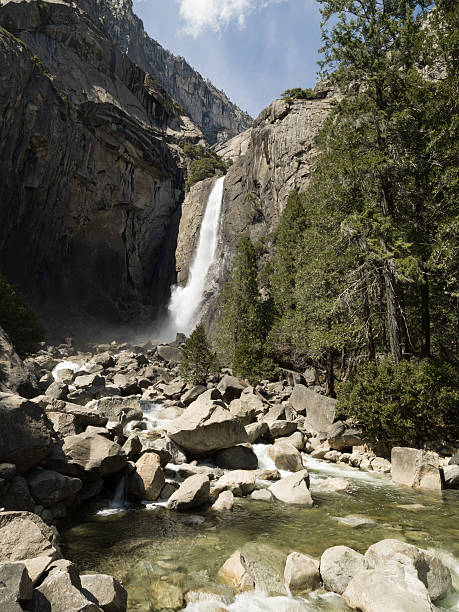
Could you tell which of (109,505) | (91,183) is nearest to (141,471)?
(109,505)

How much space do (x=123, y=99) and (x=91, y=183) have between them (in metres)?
21.4

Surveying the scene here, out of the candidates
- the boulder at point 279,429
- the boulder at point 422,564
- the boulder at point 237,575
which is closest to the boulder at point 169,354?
the boulder at point 279,429

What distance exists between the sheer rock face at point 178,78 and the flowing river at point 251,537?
122 m

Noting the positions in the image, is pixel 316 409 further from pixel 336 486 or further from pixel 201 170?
pixel 201 170

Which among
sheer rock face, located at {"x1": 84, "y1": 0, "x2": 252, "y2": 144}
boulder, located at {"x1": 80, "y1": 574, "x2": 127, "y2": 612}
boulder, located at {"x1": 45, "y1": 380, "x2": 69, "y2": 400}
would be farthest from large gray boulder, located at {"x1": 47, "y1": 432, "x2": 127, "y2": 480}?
sheer rock face, located at {"x1": 84, "y1": 0, "x2": 252, "y2": 144}

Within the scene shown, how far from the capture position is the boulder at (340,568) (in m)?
5.10

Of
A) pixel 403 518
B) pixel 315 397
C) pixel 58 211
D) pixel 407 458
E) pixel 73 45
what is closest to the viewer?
pixel 403 518

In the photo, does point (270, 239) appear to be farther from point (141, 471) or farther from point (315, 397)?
point (141, 471)

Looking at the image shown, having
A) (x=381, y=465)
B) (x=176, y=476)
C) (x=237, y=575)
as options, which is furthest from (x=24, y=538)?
(x=381, y=465)

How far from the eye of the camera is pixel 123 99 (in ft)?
206

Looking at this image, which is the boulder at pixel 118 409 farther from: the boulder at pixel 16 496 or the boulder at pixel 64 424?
the boulder at pixel 16 496

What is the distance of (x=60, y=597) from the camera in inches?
147

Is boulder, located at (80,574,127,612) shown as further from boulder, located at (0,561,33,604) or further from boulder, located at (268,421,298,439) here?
boulder, located at (268,421,298,439)

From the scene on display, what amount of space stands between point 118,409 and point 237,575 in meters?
10.2
